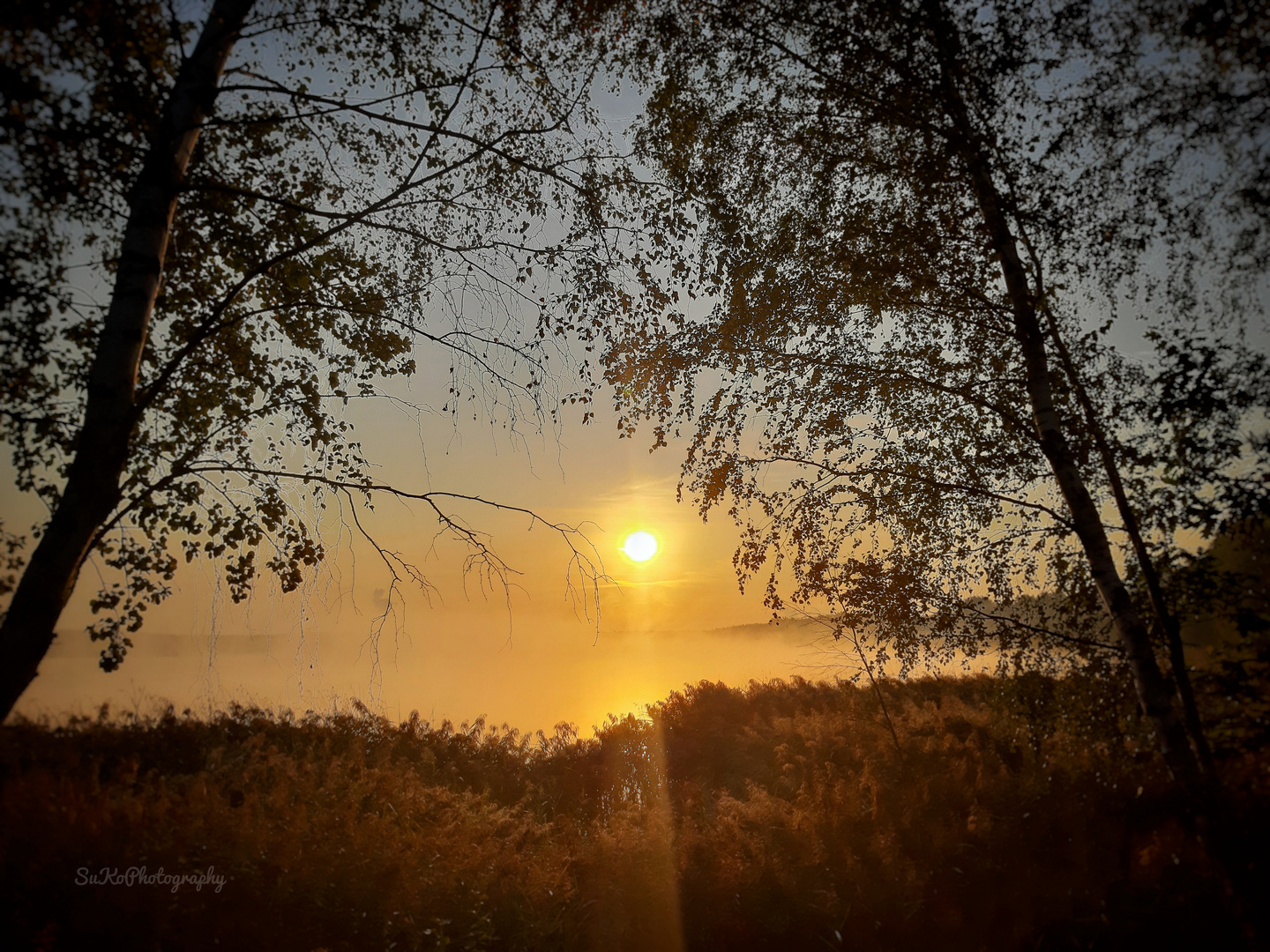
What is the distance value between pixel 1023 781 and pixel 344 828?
9.11 m

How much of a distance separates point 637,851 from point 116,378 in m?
6.77

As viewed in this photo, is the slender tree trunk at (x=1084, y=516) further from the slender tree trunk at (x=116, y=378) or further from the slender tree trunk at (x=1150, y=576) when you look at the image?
the slender tree trunk at (x=116, y=378)

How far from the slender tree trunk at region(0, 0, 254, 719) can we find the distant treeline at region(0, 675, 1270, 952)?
8.18 feet

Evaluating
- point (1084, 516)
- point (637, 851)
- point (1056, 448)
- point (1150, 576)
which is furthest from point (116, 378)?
point (1150, 576)

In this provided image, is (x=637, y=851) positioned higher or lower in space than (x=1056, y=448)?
lower

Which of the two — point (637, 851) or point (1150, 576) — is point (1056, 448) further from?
point (637, 851)

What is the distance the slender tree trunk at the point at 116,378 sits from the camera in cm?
254

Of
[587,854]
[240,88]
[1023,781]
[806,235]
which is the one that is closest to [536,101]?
[240,88]

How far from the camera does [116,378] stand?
2.79 m

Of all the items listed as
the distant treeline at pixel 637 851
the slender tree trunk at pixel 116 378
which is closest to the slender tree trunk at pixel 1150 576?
the distant treeline at pixel 637 851

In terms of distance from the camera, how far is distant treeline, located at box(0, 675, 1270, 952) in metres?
4.05

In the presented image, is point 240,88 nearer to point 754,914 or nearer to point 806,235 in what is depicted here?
point 806,235

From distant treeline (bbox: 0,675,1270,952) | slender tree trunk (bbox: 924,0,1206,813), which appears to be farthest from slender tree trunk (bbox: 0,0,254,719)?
slender tree trunk (bbox: 924,0,1206,813)

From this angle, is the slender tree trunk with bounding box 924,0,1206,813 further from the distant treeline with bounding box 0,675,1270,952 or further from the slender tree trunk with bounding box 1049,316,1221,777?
the distant treeline with bounding box 0,675,1270,952
